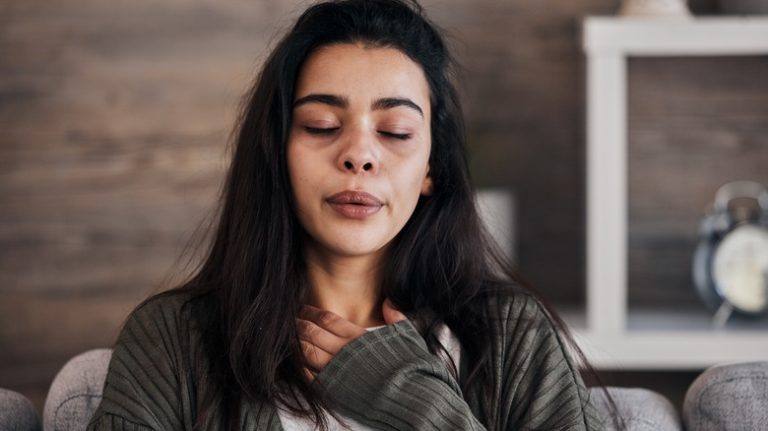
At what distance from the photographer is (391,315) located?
5.10 feet

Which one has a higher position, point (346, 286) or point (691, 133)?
point (691, 133)

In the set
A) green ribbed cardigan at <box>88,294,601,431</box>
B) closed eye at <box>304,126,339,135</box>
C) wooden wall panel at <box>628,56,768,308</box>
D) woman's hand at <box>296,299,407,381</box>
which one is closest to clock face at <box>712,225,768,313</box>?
wooden wall panel at <box>628,56,768,308</box>

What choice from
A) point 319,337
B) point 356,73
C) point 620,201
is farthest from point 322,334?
point 620,201

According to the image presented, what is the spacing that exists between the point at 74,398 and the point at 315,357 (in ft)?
1.08

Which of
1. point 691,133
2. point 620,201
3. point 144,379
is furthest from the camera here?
point 691,133

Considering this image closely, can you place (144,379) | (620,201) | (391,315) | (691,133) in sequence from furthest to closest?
(691,133)
(620,201)
(391,315)
(144,379)

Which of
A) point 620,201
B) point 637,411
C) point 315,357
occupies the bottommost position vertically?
point 637,411

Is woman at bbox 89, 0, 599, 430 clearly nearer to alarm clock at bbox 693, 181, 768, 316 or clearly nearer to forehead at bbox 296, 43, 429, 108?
forehead at bbox 296, 43, 429, 108

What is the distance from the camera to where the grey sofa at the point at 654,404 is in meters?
1.52

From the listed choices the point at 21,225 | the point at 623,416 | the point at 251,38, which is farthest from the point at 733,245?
the point at 21,225

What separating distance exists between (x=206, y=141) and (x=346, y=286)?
1099 millimetres

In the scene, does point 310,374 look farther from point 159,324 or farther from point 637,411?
point 637,411

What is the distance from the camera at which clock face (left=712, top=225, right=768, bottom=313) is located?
239 centimetres

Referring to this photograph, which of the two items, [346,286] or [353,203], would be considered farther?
[346,286]
